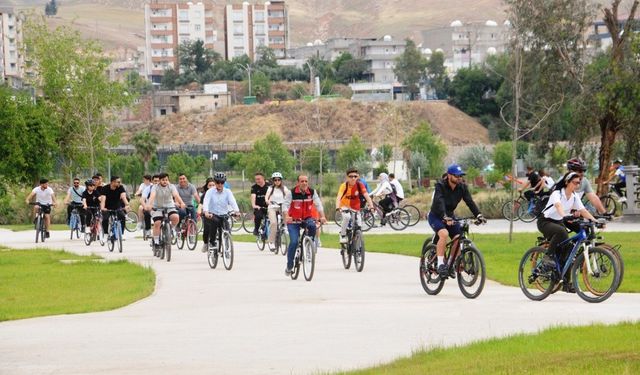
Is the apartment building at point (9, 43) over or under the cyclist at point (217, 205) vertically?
over

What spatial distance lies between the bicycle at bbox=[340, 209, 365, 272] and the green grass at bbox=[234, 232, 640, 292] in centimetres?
218

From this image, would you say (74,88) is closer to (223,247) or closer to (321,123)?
(223,247)

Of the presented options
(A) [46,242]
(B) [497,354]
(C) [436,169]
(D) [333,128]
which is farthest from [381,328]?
(D) [333,128]

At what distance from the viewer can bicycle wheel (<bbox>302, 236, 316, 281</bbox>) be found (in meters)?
21.9

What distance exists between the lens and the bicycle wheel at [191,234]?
3259 cm

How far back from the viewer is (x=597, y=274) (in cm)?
1669

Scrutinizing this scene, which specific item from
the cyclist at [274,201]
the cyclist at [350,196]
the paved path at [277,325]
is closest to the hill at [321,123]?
the cyclist at [274,201]

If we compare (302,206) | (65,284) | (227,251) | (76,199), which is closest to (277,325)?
(302,206)

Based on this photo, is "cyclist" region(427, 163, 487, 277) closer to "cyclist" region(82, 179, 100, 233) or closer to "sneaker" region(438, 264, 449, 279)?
"sneaker" region(438, 264, 449, 279)

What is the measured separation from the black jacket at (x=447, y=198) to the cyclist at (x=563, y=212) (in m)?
1.40

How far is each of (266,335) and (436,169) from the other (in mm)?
100417

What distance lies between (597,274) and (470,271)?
1837mm

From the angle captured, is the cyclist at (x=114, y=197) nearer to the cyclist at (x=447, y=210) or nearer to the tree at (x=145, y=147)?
the cyclist at (x=447, y=210)

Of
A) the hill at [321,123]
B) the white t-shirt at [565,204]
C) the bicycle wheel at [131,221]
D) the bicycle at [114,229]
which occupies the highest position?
the hill at [321,123]
